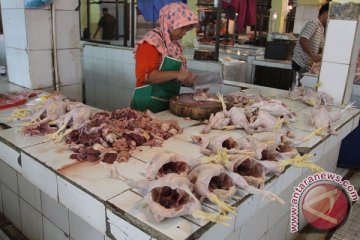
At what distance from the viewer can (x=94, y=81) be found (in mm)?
6961

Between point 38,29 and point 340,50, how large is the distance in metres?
3.00

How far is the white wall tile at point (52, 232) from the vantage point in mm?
2496

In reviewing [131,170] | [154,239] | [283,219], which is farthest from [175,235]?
[283,219]

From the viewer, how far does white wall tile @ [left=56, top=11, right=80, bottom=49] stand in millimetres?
3393

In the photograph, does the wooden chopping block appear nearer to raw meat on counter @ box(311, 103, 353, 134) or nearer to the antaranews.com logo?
raw meat on counter @ box(311, 103, 353, 134)

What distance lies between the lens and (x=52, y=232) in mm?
2588

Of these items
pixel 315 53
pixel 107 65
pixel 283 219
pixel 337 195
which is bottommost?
pixel 283 219

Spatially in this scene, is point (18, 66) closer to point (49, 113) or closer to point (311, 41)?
point (49, 113)

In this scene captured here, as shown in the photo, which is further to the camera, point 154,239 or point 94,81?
point 94,81

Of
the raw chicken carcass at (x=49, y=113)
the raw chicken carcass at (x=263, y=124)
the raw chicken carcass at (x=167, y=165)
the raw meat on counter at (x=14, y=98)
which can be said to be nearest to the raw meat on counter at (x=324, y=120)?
the raw chicken carcass at (x=263, y=124)

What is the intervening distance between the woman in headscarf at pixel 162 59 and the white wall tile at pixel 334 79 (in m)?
1.47

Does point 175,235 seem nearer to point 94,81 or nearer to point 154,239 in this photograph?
point 154,239

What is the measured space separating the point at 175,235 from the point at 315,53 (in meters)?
4.54

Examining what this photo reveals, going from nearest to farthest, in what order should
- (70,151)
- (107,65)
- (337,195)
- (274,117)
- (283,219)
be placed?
(70,151) < (274,117) < (337,195) < (283,219) < (107,65)
